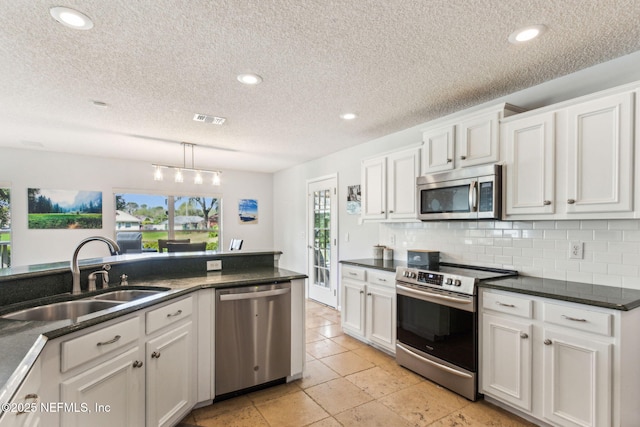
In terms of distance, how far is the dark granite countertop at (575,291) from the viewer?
1757 mm

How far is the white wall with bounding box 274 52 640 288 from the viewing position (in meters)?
2.13

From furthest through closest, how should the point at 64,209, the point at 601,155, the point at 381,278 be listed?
1. the point at 64,209
2. the point at 381,278
3. the point at 601,155

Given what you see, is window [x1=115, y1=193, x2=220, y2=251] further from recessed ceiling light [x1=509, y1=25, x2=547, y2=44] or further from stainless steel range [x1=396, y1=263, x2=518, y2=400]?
recessed ceiling light [x1=509, y1=25, x2=547, y2=44]

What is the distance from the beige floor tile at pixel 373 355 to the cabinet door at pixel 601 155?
6.68ft

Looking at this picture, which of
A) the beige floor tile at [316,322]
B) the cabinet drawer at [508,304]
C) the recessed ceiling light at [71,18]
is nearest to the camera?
the recessed ceiling light at [71,18]

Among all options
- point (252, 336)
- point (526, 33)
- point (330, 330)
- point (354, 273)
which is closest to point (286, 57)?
point (526, 33)

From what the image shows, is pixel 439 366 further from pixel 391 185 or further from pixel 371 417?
pixel 391 185


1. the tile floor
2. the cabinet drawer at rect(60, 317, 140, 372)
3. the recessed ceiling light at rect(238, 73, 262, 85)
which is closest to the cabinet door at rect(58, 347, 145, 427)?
the cabinet drawer at rect(60, 317, 140, 372)

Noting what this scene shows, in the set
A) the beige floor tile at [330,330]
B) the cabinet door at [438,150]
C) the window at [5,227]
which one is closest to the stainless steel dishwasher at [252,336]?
the beige floor tile at [330,330]

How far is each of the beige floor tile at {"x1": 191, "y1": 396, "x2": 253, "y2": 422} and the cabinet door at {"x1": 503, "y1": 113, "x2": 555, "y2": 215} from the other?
2.50 meters

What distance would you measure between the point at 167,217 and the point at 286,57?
4.89 meters

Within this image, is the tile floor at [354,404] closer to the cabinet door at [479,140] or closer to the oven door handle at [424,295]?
the oven door handle at [424,295]

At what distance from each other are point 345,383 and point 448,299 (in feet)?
3.66

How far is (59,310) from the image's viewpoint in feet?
6.05
